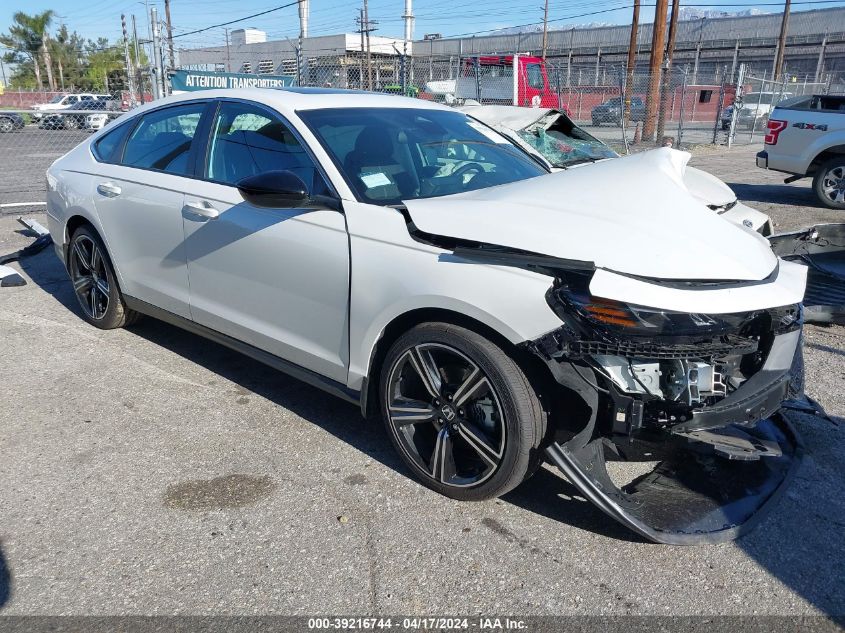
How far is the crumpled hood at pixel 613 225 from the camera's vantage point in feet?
8.91

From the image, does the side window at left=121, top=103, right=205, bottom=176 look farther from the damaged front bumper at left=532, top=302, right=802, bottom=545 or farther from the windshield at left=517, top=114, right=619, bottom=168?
the windshield at left=517, top=114, right=619, bottom=168

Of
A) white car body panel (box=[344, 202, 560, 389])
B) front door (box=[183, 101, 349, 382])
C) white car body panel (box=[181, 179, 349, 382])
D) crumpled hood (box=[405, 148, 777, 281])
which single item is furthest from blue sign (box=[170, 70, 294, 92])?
crumpled hood (box=[405, 148, 777, 281])

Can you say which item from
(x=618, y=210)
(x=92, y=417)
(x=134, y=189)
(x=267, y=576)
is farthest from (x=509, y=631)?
(x=134, y=189)

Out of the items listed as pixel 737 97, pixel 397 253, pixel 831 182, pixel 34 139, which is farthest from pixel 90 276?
pixel 737 97

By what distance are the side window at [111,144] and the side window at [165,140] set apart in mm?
104

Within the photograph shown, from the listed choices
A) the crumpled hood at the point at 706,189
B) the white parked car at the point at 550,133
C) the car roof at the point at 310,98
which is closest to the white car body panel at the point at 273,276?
the car roof at the point at 310,98

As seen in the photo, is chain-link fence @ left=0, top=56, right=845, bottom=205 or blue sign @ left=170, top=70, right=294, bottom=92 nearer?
chain-link fence @ left=0, top=56, right=845, bottom=205

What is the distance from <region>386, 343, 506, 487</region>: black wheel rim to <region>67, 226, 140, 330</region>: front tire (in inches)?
104

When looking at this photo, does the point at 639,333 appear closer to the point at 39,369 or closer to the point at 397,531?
the point at 397,531

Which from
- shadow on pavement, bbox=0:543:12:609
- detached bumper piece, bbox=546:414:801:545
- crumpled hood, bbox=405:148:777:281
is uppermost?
crumpled hood, bbox=405:148:777:281

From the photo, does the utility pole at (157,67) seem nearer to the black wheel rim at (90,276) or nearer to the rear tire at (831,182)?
the black wheel rim at (90,276)

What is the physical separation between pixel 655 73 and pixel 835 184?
843 centimetres

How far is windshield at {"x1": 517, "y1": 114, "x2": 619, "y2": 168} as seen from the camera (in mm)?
9141

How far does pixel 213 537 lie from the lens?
115 inches
